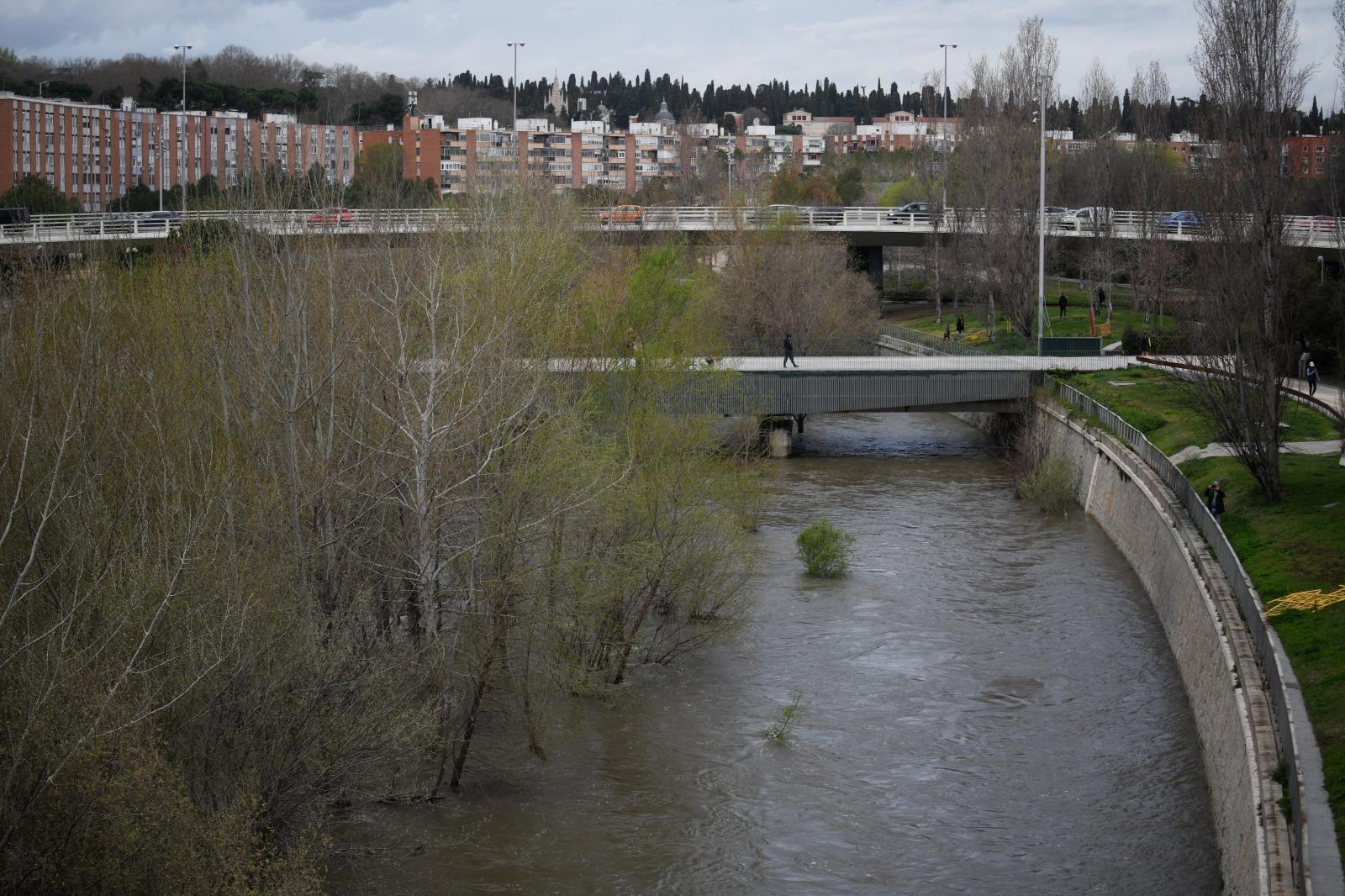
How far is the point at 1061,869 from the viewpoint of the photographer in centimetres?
1658

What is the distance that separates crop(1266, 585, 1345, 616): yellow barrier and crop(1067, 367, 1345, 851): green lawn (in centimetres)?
17

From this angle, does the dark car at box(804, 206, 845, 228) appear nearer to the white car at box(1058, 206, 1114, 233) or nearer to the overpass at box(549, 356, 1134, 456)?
the white car at box(1058, 206, 1114, 233)

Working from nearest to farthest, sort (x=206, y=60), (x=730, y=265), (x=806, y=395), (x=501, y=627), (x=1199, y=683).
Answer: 1. (x=501, y=627)
2. (x=1199, y=683)
3. (x=806, y=395)
4. (x=730, y=265)
5. (x=206, y=60)

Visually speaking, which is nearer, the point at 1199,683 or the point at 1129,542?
the point at 1199,683

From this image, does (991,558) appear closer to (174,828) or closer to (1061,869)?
(1061,869)

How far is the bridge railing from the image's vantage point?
12.8 m

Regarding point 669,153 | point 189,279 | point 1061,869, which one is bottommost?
point 1061,869

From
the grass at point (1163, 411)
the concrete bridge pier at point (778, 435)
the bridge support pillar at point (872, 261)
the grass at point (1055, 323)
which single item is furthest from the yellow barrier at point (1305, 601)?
the bridge support pillar at point (872, 261)

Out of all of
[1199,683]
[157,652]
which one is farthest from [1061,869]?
[157,652]

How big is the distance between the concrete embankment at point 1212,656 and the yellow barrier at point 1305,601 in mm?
504

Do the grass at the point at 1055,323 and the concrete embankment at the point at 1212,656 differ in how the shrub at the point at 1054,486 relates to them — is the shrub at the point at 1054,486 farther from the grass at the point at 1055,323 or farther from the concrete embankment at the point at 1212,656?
the grass at the point at 1055,323

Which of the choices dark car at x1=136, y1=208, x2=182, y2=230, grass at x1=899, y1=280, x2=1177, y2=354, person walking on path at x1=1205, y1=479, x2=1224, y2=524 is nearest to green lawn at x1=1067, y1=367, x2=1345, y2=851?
person walking on path at x1=1205, y1=479, x2=1224, y2=524

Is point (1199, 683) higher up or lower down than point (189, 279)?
lower down

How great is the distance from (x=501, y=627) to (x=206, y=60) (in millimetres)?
154926
